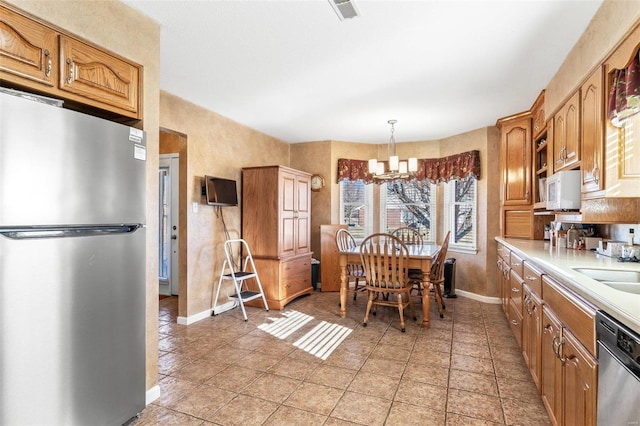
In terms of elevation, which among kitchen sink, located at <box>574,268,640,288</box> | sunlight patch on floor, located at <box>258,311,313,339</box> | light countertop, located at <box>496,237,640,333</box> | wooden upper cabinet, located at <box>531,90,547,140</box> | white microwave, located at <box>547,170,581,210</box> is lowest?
sunlight patch on floor, located at <box>258,311,313,339</box>

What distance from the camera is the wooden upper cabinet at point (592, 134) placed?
6.81 ft

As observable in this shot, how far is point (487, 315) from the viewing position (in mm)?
3980

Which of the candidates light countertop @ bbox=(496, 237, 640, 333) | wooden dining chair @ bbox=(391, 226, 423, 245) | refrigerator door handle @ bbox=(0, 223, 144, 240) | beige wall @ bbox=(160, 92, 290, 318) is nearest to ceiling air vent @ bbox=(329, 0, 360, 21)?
refrigerator door handle @ bbox=(0, 223, 144, 240)

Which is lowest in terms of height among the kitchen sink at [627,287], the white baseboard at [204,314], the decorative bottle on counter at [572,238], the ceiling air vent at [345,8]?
the white baseboard at [204,314]

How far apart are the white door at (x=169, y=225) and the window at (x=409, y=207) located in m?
3.32

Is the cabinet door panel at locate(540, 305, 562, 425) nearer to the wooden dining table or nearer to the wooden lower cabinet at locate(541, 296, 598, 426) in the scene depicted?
the wooden lower cabinet at locate(541, 296, 598, 426)

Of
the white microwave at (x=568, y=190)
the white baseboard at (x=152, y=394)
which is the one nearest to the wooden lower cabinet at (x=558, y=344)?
the white microwave at (x=568, y=190)

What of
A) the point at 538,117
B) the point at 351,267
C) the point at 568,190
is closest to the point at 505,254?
the point at 568,190

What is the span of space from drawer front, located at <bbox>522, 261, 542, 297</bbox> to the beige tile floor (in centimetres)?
70

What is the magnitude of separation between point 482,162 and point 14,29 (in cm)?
488

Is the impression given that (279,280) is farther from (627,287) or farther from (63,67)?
(627,287)

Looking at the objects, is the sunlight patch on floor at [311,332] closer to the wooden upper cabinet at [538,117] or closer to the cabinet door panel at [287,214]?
the cabinet door panel at [287,214]

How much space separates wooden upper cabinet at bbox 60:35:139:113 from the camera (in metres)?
1.69

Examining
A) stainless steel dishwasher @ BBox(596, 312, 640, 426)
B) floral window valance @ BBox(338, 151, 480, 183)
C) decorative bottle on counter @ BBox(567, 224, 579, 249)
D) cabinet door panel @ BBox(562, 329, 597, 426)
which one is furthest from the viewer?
floral window valance @ BBox(338, 151, 480, 183)
